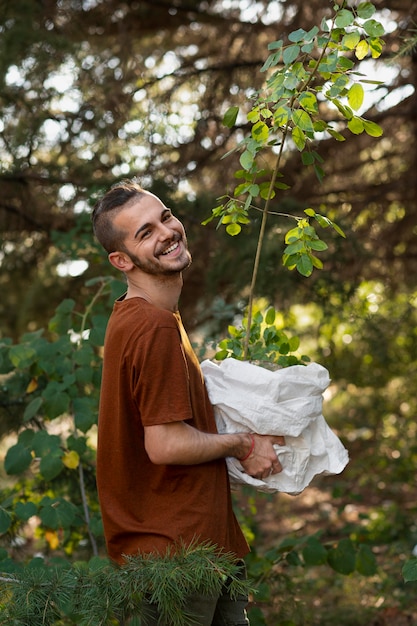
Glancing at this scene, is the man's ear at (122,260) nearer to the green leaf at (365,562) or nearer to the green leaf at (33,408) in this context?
the green leaf at (33,408)

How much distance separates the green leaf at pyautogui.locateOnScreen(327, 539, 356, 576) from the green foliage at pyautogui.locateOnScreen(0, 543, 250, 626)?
1.35 meters

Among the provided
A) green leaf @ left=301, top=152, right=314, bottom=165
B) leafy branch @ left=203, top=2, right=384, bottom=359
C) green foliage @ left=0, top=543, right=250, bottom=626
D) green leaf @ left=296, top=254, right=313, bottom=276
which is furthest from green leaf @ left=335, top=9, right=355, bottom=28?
green foliage @ left=0, top=543, right=250, bottom=626

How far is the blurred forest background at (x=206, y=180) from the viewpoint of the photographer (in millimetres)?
4102

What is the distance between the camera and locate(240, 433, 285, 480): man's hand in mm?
2123

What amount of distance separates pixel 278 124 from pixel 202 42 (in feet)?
11.4

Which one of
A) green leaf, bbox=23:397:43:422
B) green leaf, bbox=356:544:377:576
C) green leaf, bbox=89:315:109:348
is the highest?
green leaf, bbox=89:315:109:348

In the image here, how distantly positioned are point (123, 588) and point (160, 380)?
0.48 m

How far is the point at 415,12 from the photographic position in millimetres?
3814

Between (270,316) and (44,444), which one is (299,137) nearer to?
(270,316)

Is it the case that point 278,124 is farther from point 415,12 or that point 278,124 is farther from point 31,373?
point 415,12

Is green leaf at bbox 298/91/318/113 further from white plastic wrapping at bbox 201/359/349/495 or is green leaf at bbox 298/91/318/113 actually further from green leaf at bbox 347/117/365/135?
white plastic wrapping at bbox 201/359/349/495

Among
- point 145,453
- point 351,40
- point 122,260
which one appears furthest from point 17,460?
point 351,40

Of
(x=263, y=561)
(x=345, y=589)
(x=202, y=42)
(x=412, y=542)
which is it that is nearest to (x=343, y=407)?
(x=412, y=542)

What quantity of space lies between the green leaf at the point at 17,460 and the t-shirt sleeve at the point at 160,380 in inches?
43.4
